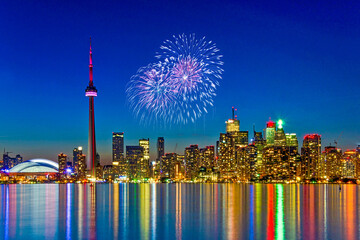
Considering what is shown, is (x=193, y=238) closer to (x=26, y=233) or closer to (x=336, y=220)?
(x=26, y=233)

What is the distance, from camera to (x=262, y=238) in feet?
131

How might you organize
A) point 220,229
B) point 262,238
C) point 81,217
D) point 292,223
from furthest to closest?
point 81,217
point 292,223
point 220,229
point 262,238

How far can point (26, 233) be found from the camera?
44.7 m

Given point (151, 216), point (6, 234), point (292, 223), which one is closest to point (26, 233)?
point (6, 234)

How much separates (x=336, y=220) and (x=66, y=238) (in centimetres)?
3124

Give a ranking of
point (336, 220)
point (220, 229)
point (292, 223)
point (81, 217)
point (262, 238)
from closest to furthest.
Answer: point (262, 238)
point (220, 229)
point (292, 223)
point (336, 220)
point (81, 217)

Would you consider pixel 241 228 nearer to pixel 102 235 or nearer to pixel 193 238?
pixel 193 238

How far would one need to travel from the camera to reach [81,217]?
60.1 metres

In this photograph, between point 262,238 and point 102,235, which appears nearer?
point 262,238

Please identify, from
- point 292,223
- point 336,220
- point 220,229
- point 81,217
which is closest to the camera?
point 220,229

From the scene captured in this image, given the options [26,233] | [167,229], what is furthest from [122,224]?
[26,233]

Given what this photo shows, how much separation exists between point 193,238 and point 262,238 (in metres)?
5.74

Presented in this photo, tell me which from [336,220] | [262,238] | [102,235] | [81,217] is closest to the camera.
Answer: [262,238]

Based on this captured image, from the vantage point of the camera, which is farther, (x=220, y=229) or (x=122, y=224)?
(x=122, y=224)
